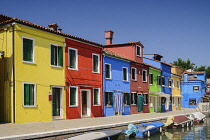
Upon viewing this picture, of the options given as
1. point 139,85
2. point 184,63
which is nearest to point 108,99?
point 139,85

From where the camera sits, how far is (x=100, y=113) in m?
23.7

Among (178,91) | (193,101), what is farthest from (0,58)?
(193,101)

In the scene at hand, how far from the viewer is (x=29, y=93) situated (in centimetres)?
1720

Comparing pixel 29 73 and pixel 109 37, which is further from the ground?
pixel 109 37

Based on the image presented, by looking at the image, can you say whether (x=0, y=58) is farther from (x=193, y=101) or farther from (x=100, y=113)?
(x=193, y=101)

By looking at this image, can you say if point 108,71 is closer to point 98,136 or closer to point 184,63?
point 98,136

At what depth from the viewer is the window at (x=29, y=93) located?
55.5 feet

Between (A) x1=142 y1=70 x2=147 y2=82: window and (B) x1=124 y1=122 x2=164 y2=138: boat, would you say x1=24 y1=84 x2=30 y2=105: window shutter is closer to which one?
(B) x1=124 y1=122 x2=164 y2=138: boat

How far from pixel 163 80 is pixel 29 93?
80.5 feet

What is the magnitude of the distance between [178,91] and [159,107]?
10.2m

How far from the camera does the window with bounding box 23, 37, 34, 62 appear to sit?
17172 mm

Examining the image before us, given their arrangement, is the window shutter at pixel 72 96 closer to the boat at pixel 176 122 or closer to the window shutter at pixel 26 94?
the window shutter at pixel 26 94

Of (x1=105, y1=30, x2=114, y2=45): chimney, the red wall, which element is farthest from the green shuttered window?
(x1=105, y1=30, x2=114, y2=45): chimney

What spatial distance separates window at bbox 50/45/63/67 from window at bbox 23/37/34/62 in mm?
1727
